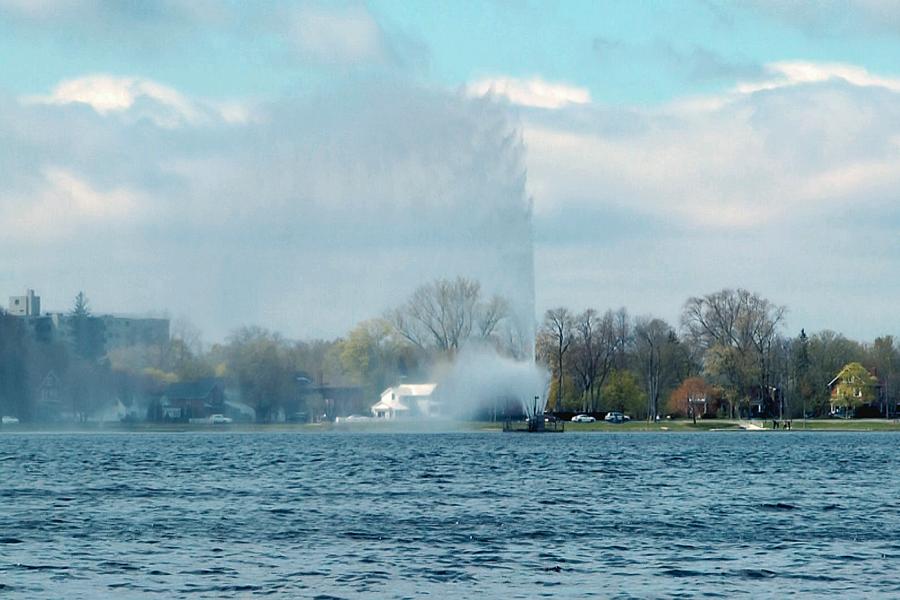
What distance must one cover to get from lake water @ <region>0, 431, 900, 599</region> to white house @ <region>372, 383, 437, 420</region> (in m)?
51.2

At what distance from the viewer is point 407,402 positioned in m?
128

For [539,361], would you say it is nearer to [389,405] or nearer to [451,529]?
[389,405]

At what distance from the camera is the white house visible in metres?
124

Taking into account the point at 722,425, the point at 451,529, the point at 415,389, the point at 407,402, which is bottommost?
the point at 451,529

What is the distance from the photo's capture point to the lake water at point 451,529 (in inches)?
1119

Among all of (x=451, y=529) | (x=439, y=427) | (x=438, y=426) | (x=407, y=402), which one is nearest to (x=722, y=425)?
(x=439, y=427)

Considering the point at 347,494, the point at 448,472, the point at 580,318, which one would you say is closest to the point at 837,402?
the point at 580,318

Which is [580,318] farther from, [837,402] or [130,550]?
[130,550]

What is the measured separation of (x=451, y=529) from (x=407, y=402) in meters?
91.1

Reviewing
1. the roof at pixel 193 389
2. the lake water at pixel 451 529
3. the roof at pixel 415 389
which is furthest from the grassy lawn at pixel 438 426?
the lake water at pixel 451 529

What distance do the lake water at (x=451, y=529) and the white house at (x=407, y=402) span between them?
5116 centimetres

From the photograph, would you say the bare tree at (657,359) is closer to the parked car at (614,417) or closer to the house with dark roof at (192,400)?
the parked car at (614,417)

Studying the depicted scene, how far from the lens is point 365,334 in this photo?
138500 mm

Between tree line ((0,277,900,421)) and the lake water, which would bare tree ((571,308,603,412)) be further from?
the lake water
